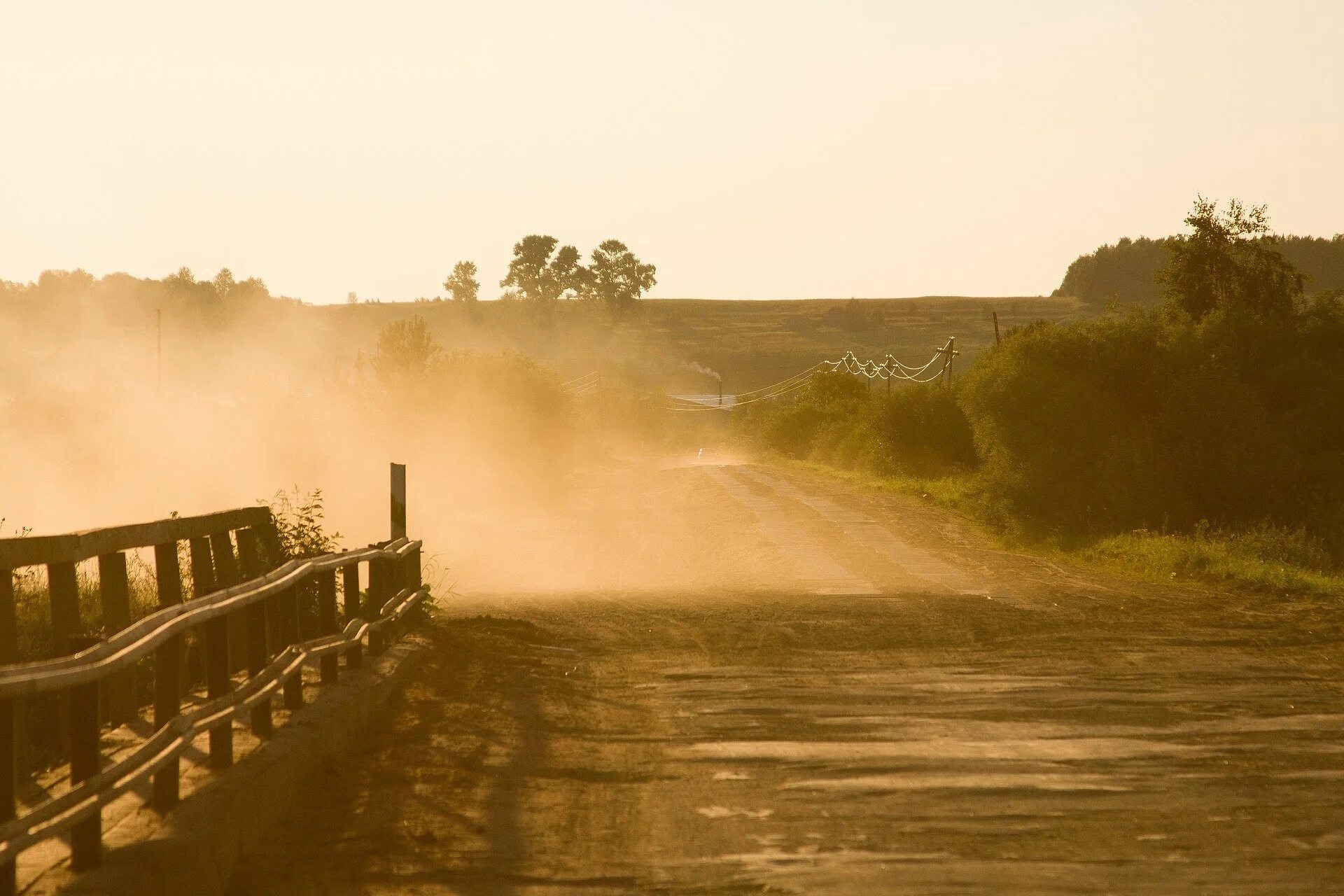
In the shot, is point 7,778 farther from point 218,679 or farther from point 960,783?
point 960,783

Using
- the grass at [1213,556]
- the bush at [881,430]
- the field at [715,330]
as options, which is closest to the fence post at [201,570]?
the grass at [1213,556]

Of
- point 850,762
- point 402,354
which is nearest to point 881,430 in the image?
point 402,354

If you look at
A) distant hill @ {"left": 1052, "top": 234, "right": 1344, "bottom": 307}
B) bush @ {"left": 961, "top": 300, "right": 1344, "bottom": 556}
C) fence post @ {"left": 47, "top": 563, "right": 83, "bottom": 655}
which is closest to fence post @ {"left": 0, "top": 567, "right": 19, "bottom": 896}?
fence post @ {"left": 47, "top": 563, "right": 83, "bottom": 655}

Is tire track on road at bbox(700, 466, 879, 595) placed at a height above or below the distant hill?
below

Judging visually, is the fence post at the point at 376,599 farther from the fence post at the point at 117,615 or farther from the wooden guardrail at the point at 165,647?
the fence post at the point at 117,615

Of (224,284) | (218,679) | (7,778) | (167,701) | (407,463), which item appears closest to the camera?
(7,778)

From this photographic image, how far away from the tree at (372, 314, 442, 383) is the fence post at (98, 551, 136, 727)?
50.3 meters

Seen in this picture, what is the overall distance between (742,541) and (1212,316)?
10772 mm

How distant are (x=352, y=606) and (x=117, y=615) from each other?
Result: 3.72 meters

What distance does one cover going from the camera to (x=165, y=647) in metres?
6.13

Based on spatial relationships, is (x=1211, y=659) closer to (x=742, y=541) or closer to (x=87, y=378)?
(x=742, y=541)

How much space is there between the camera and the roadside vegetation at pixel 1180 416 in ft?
90.2

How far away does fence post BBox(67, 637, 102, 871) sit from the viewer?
Answer: 5.24m

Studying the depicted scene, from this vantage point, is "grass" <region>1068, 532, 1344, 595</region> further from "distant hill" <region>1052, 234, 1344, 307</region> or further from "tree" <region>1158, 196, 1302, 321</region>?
"distant hill" <region>1052, 234, 1344, 307</region>
